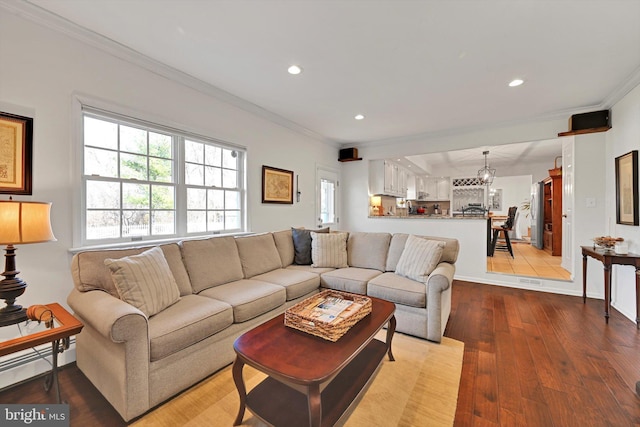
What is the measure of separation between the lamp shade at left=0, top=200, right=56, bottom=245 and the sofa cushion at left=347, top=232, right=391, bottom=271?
283 centimetres

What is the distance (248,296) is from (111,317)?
3.20 feet

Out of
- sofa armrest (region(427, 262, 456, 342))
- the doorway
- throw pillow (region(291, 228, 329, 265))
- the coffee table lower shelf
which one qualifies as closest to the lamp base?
the coffee table lower shelf

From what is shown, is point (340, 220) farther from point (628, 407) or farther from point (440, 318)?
point (628, 407)

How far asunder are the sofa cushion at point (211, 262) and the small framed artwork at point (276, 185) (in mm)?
1260

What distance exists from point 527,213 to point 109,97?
11.2 meters

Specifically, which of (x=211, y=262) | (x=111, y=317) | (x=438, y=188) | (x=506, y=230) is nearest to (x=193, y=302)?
(x=211, y=262)

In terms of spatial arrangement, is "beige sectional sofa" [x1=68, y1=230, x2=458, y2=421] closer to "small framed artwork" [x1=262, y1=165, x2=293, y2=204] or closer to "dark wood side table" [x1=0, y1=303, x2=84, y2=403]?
"dark wood side table" [x1=0, y1=303, x2=84, y2=403]

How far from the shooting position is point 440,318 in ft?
7.86

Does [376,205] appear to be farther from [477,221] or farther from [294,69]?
[294,69]

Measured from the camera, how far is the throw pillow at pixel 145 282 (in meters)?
1.75

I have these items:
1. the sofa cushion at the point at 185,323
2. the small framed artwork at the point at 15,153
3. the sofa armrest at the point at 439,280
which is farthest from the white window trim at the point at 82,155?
the sofa armrest at the point at 439,280

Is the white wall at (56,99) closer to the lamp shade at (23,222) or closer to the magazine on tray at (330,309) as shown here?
the lamp shade at (23,222)

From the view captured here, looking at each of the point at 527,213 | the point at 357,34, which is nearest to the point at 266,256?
the point at 357,34

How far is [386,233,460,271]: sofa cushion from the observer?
2932 millimetres
